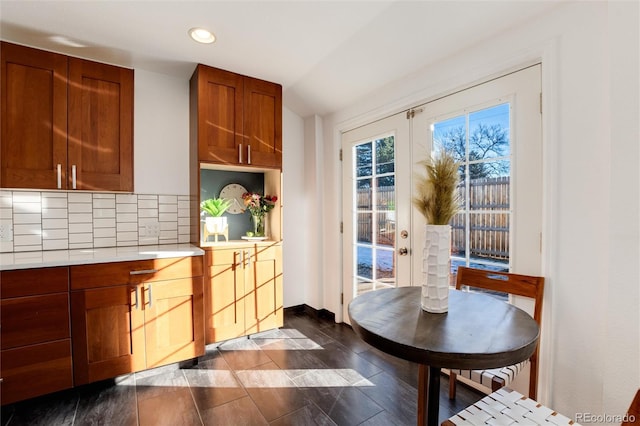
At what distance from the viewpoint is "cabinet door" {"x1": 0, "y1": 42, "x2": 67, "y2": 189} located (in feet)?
6.41

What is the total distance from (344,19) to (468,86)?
37.3 inches

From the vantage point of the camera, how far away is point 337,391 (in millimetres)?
1960

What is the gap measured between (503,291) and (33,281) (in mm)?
2791

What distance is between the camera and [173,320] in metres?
2.20

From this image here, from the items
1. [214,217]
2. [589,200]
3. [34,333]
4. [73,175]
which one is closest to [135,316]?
[34,333]

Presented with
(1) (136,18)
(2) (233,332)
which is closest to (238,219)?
(2) (233,332)

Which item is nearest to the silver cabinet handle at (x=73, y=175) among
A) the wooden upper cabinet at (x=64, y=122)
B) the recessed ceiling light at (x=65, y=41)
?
the wooden upper cabinet at (x=64, y=122)

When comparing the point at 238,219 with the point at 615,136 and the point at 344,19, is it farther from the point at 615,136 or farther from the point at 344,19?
the point at 615,136

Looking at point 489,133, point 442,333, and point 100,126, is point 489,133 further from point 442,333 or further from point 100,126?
point 100,126

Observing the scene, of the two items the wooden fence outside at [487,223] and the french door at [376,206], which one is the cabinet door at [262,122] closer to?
the french door at [376,206]

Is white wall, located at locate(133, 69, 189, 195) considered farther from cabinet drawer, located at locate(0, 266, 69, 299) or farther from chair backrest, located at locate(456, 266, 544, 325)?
chair backrest, located at locate(456, 266, 544, 325)

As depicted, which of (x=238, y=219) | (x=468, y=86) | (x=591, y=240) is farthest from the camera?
(x=238, y=219)

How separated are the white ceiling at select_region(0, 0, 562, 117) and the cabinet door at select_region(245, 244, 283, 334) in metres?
1.68

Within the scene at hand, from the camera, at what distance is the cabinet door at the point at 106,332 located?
6.20 feet
